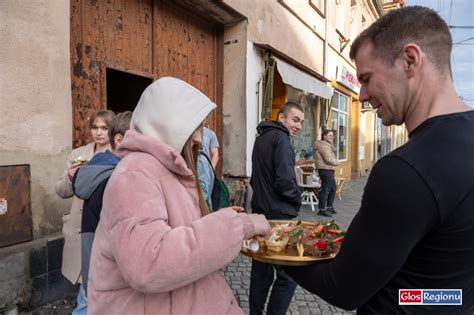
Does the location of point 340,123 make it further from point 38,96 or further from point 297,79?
point 38,96

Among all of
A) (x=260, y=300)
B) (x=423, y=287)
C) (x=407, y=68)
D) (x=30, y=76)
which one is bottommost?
→ (x=260, y=300)

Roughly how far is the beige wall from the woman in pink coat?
6.92 ft

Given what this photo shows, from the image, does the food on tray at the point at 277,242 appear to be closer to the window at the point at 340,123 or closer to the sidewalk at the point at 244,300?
the sidewalk at the point at 244,300

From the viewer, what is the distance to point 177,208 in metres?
1.12

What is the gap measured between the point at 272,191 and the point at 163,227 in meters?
2.18

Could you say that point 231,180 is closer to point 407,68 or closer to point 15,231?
point 15,231

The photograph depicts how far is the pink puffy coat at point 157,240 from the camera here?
96 centimetres

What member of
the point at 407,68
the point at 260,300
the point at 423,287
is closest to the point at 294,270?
the point at 423,287

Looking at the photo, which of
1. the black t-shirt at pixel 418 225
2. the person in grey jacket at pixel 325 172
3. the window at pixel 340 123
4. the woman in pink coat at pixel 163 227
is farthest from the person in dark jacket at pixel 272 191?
the window at pixel 340 123

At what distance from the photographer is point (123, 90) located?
5.67 meters

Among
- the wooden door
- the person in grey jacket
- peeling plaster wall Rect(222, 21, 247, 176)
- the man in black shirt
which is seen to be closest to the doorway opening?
peeling plaster wall Rect(222, 21, 247, 176)

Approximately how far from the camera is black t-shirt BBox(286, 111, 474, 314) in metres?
0.89

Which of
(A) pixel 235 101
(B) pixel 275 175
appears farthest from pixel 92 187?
(A) pixel 235 101

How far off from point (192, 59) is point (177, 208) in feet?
15.7
